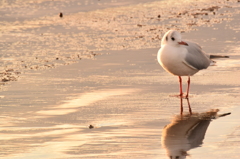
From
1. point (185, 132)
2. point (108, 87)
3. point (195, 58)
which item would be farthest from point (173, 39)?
point (185, 132)

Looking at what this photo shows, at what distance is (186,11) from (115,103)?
9.82m

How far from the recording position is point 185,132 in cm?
682

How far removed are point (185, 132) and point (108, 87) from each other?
2.62 meters

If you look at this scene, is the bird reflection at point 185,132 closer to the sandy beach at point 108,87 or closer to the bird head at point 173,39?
the sandy beach at point 108,87

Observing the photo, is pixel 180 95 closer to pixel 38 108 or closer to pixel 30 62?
pixel 38 108

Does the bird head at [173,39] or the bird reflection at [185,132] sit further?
the bird head at [173,39]

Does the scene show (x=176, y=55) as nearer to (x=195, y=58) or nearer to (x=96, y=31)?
(x=195, y=58)

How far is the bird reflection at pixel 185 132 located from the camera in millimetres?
6103

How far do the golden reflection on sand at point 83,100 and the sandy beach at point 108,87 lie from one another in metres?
0.01

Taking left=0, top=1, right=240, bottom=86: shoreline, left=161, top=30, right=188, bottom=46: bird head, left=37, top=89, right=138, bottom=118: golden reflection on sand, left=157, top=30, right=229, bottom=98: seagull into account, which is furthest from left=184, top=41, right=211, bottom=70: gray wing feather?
left=0, top=1, right=240, bottom=86: shoreline

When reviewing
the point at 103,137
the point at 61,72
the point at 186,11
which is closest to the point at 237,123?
the point at 103,137

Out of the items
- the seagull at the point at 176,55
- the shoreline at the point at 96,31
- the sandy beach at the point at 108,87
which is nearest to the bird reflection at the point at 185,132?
the sandy beach at the point at 108,87

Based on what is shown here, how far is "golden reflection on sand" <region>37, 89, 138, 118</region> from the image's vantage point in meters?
7.88

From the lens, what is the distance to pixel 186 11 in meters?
17.7
